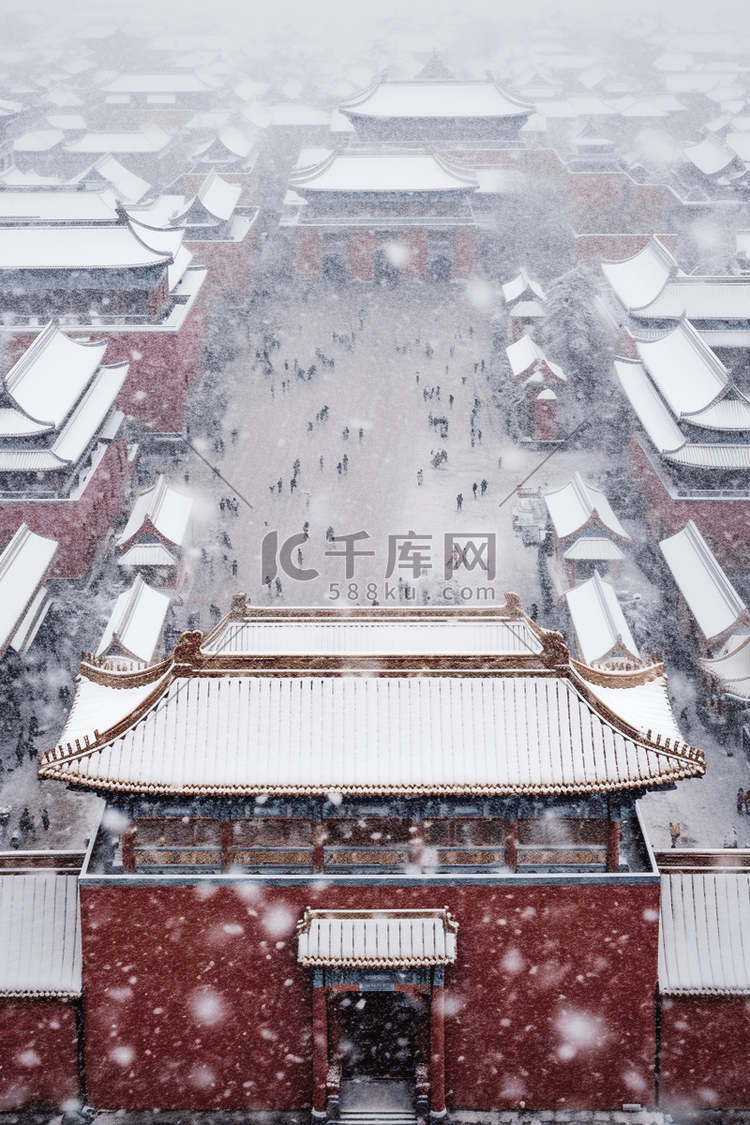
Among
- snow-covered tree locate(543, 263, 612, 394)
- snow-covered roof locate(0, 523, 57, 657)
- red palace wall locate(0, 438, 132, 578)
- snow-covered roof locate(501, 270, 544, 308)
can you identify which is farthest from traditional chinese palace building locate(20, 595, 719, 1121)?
snow-covered roof locate(501, 270, 544, 308)

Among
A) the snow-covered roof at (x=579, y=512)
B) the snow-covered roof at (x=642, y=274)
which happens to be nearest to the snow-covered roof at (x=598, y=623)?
the snow-covered roof at (x=579, y=512)

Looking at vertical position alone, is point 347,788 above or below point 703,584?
below

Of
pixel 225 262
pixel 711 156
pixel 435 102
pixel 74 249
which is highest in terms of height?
pixel 435 102

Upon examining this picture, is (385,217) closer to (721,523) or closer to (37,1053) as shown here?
(721,523)

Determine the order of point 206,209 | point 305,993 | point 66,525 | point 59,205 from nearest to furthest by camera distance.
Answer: point 305,993 < point 66,525 < point 59,205 < point 206,209

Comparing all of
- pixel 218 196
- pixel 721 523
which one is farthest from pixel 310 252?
pixel 721 523

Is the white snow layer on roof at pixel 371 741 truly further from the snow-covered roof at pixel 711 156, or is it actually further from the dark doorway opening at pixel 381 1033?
the snow-covered roof at pixel 711 156
